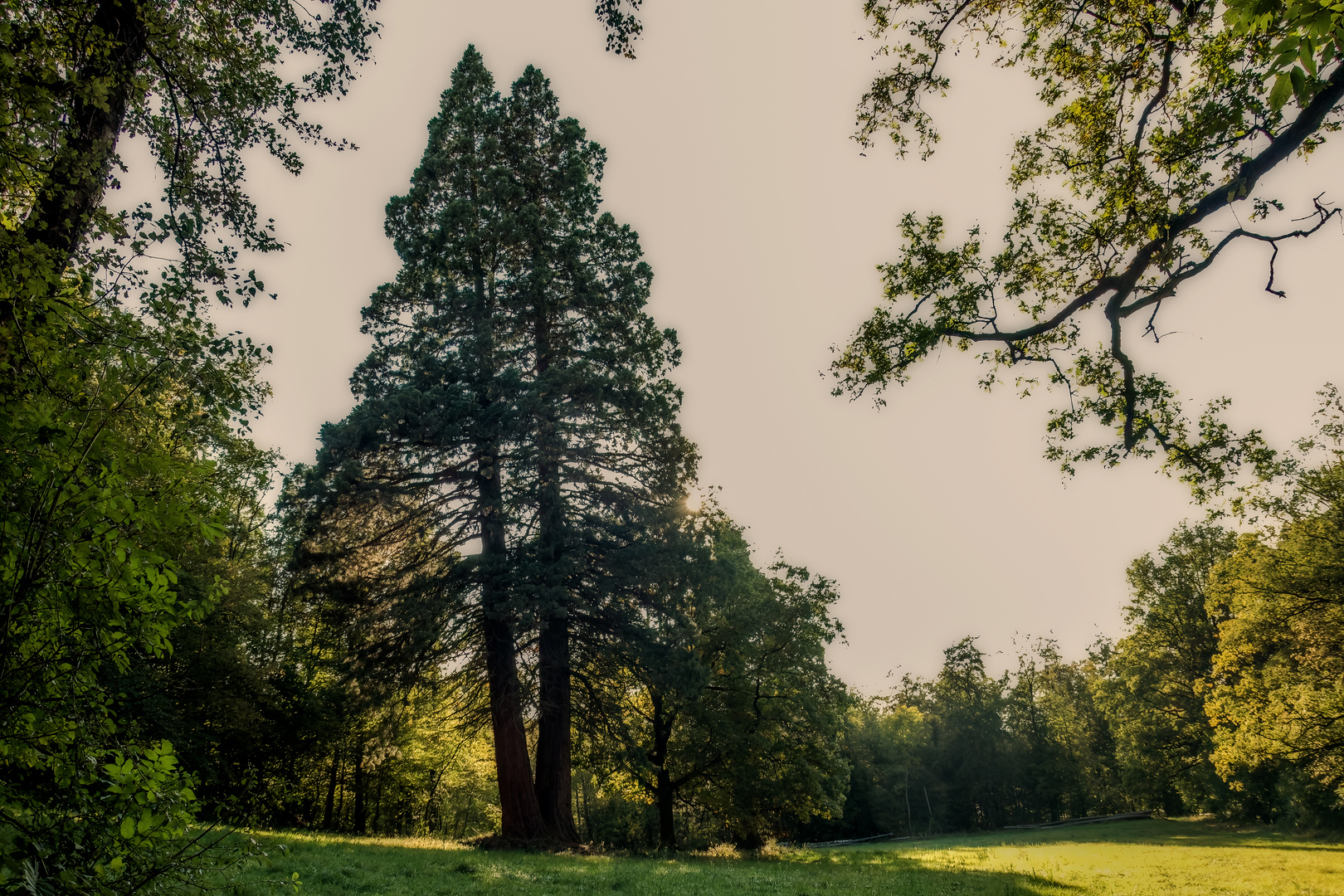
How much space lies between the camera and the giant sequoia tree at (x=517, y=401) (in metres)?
14.5

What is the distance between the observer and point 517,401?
14.5 m

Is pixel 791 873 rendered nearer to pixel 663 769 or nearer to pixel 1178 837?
pixel 663 769

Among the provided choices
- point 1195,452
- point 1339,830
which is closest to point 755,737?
point 1195,452

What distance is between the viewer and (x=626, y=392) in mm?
15961

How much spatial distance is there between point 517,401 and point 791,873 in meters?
13.2

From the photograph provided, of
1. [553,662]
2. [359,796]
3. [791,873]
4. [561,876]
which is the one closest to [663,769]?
[791,873]

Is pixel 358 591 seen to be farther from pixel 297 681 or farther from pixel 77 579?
pixel 297 681

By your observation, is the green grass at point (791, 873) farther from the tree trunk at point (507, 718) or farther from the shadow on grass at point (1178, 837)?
the shadow on grass at point (1178, 837)

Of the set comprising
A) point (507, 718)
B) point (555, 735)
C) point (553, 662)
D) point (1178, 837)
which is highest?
point (553, 662)

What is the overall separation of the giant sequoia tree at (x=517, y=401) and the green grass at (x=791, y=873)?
353 cm

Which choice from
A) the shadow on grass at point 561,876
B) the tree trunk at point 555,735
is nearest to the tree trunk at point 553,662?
the tree trunk at point 555,735

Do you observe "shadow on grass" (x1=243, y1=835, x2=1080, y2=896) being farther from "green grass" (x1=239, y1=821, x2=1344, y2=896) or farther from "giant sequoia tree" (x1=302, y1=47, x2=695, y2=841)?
"giant sequoia tree" (x1=302, y1=47, x2=695, y2=841)

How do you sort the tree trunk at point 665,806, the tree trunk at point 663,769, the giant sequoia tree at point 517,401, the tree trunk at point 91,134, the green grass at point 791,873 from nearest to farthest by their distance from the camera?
the tree trunk at point 91,134, the green grass at point 791,873, the giant sequoia tree at point 517,401, the tree trunk at point 665,806, the tree trunk at point 663,769

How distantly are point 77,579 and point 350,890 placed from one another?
762 cm
